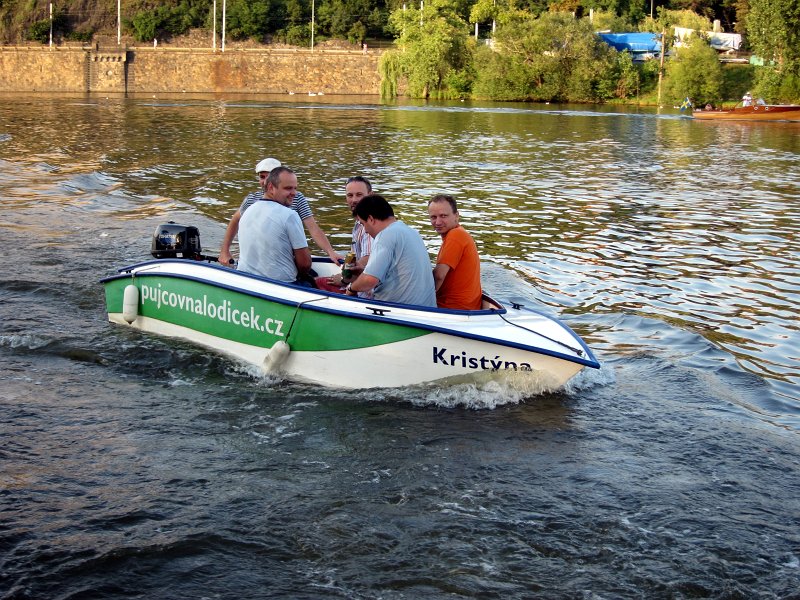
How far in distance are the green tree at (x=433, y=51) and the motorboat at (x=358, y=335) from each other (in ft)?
194

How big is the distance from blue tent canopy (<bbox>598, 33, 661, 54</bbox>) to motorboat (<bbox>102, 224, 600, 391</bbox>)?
5954 cm

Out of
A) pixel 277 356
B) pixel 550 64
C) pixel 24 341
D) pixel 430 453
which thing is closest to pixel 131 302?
pixel 24 341

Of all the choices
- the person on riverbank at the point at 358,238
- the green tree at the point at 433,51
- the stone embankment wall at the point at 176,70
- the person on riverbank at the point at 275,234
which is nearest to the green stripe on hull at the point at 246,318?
the person on riverbank at the point at 275,234

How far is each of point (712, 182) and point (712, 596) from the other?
19.4 metres

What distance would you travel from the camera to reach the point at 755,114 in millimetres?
45469

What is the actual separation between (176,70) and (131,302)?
73.7 meters

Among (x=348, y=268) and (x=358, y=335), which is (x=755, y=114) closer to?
(x=348, y=268)

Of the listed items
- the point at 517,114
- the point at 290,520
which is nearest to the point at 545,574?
the point at 290,520

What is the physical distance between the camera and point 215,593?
494 cm

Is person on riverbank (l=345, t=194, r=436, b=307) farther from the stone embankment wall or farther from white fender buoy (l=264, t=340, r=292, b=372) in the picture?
the stone embankment wall

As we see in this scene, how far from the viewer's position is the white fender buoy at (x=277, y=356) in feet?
26.1

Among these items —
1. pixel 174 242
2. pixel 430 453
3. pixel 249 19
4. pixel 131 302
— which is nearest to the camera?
pixel 430 453

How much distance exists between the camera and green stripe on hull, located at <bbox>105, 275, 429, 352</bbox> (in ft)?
25.2

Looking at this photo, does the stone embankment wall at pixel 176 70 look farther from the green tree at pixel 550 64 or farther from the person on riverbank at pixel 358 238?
the person on riverbank at pixel 358 238
